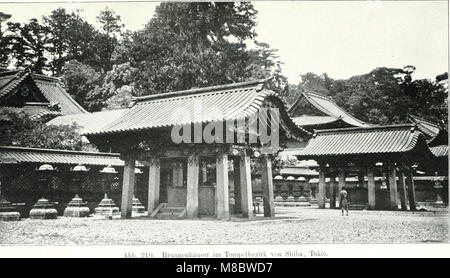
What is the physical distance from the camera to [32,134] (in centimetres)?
2556

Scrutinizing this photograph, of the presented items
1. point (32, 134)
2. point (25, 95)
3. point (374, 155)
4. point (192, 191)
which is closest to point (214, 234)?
point (192, 191)

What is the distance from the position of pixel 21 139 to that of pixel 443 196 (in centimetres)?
2929

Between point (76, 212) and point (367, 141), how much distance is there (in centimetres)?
1759

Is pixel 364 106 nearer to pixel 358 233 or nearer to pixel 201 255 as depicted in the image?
pixel 358 233

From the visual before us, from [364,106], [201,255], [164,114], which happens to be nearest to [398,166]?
[164,114]

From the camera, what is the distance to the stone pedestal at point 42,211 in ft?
64.3

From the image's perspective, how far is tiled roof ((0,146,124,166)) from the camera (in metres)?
20.2

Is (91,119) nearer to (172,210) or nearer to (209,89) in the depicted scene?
(209,89)

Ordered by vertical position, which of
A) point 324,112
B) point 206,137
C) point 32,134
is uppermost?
point 324,112

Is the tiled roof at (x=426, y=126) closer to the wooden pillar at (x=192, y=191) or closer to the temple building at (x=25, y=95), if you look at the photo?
the wooden pillar at (x=192, y=191)

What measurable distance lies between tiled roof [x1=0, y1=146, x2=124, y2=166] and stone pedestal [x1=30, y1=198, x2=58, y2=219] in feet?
7.37

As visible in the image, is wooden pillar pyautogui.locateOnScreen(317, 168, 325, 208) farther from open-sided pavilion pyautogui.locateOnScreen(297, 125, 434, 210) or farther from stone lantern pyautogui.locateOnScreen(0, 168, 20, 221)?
stone lantern pyautogui.locateOnScreen(0, 168, 20, 221)
